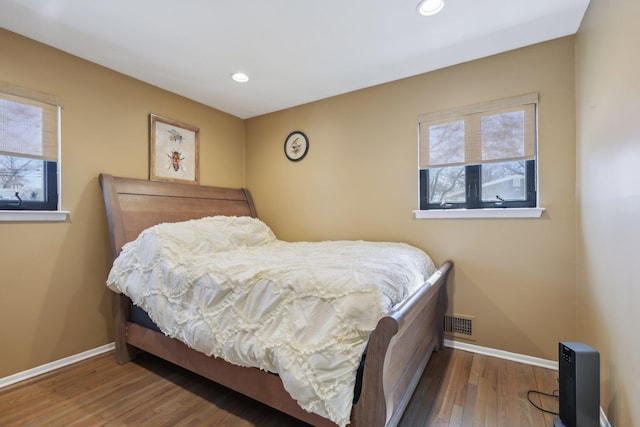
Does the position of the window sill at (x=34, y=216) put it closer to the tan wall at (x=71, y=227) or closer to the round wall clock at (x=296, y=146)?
the tan wall at (x=71, y=227)

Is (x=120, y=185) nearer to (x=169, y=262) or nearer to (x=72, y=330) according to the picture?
(x=169, y=262)

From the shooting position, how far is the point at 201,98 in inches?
127

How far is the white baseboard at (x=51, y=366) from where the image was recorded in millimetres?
2027

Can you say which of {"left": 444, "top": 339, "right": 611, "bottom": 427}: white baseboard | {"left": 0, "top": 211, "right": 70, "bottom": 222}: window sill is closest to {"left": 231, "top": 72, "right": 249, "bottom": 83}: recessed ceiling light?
{"left": 0, "top": 211, "right": 70, "bottom": 222}: window sill

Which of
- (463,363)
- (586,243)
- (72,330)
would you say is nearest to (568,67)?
(586,243)

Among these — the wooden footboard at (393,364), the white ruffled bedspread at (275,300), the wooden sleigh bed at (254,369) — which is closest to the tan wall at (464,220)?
the wooden sleigh bed at (254,369)

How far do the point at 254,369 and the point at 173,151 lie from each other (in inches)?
93.9

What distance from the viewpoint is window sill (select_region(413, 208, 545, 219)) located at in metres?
2.24

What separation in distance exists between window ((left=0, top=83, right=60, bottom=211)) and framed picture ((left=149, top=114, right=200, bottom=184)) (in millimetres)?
732

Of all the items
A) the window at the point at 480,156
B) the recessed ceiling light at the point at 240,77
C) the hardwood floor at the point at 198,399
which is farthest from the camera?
the recessed ceiling light at the point at 240,77

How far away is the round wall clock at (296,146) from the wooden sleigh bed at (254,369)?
87 centimetres

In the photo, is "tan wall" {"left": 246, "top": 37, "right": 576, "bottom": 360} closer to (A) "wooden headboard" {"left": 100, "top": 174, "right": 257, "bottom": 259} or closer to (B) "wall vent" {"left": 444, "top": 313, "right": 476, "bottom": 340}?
(B) "wall vent" {"left": 444, "top": 313, "right": 476, "bottom": 340}

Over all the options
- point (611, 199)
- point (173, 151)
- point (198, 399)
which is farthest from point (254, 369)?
point (173, 151)

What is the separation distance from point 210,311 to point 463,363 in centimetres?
193
